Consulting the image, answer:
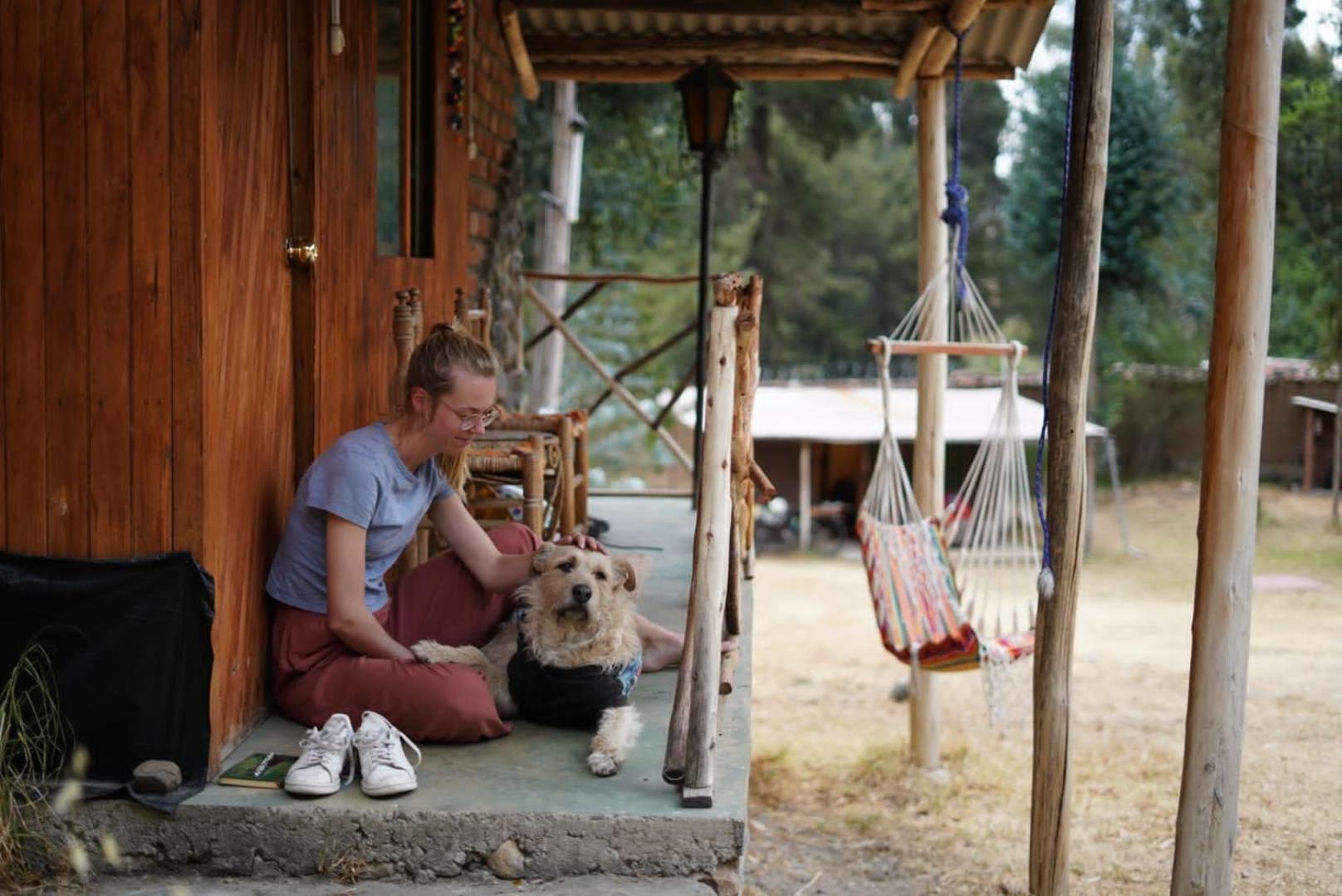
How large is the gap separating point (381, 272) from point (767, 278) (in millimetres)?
17951

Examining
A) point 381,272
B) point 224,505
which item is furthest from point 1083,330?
point 224,505

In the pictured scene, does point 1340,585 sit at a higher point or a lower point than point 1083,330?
lower

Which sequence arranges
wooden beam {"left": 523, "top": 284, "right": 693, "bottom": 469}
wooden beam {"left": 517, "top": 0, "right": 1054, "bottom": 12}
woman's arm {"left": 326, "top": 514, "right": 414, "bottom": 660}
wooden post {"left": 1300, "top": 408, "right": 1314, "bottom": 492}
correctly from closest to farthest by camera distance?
woman's arm {"left": 326, "top": 514, "right": 414, "bottom": 660}
wooden beam {"left": 517, "top": 0, "right": 1054, "bottom": 12}
wooden beam {"left": 523, "top": 284, "right": 693, "bottom": 469}
wooden post {"left": 1300, "top": 408, "right": 1314, "bottom": 492}

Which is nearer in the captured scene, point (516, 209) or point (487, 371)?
point (487, 371)

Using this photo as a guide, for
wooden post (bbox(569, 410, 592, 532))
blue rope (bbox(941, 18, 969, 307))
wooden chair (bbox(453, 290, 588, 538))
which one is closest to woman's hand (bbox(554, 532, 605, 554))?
wooden chair (bbox(453, 290, 588, 538))

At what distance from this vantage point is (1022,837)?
18.7 feet

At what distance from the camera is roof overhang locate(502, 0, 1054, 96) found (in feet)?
19.2

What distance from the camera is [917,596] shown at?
5.48m

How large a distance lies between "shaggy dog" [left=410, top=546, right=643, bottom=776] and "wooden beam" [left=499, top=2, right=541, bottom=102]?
131 inches

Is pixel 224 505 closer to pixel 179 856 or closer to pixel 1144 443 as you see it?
pixel 179 856

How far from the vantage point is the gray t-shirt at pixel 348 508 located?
120 inches

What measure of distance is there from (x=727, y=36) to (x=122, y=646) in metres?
4.62

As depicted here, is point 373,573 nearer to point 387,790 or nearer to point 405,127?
point 387,790

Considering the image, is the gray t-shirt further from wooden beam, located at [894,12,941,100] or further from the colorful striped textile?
wooden beam, located at [894,12,941,100]
